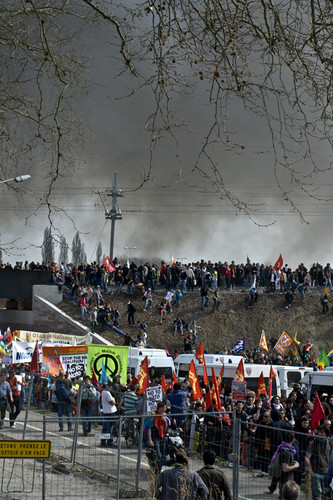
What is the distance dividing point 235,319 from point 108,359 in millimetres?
27471

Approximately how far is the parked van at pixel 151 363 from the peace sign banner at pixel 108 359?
515 centimetres

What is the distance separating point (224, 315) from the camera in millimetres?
46031

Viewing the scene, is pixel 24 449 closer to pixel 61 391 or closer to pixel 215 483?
pixel 215 483

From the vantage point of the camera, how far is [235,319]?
151 ft

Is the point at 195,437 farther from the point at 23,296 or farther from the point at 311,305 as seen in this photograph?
the point at 311,305

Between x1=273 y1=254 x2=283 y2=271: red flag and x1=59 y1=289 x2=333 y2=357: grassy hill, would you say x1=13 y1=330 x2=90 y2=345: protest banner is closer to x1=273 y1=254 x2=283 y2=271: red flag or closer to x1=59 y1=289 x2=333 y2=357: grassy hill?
x1=59 y1=289 x2=333 y2=357: grassy hill

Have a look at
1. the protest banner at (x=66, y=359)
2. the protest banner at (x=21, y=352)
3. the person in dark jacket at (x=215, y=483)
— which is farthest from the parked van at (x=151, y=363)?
the person in dark jacket at (x=215, y=483)

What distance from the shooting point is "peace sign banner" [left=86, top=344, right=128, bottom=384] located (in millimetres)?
19281

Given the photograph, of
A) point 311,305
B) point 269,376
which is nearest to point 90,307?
point 311,305

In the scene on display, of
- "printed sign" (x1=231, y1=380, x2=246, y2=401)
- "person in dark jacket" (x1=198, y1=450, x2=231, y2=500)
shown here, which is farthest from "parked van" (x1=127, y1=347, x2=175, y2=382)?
"person in dark jacket" (x1=198, y1=450, x2=231, y2=500)

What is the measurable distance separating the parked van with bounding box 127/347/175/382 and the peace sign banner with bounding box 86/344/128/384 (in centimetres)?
515

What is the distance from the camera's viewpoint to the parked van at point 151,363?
25.0 meters

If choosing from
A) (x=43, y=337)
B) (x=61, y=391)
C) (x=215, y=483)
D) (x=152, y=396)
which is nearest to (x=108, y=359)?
(x=61, y=391)

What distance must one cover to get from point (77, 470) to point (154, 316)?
110ft
